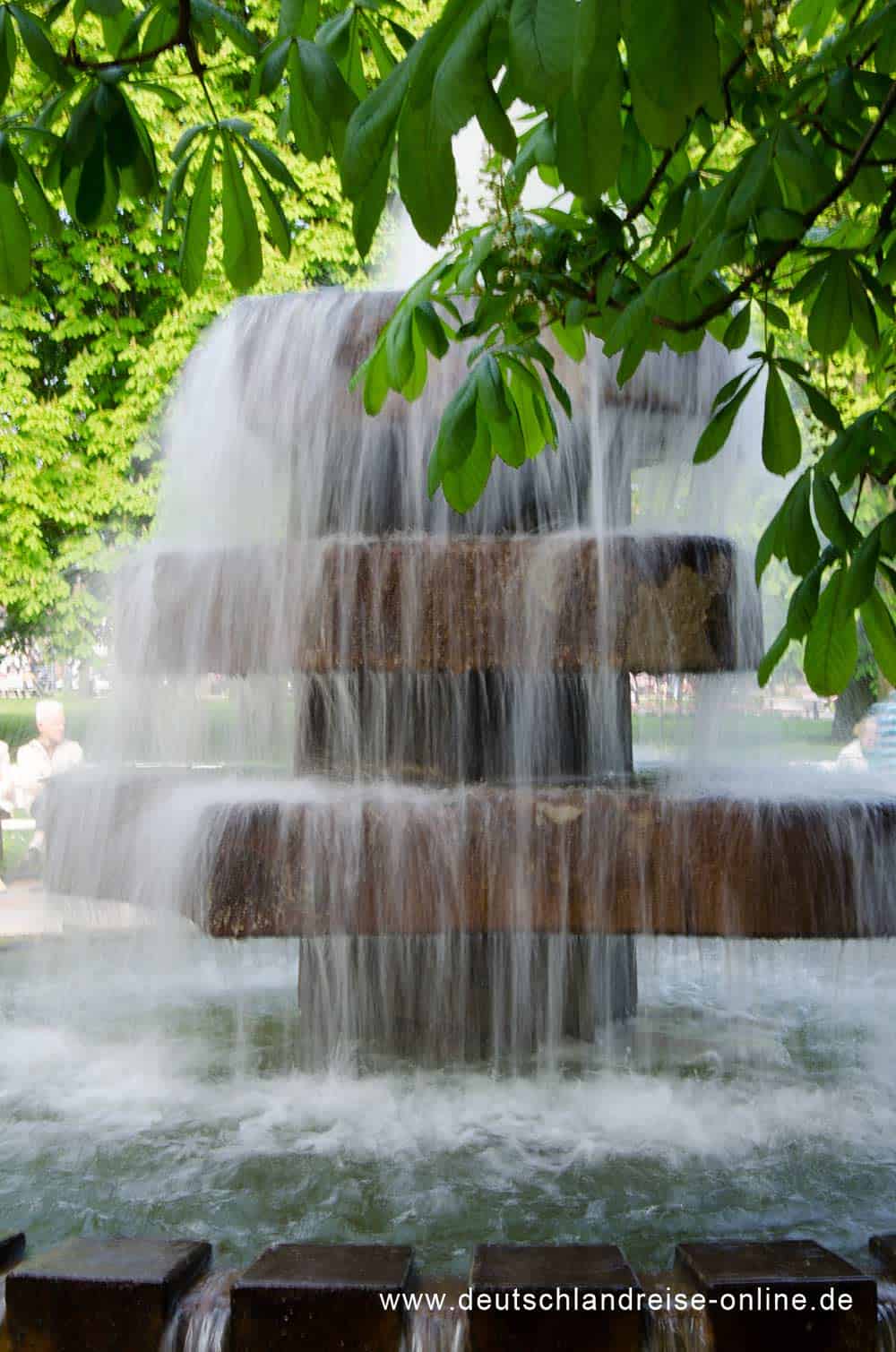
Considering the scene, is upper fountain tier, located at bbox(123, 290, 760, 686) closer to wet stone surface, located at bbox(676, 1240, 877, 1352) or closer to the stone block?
the stone block

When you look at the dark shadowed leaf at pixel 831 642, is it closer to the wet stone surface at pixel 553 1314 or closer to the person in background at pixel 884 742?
the wet stone surface at pixel 553 1314

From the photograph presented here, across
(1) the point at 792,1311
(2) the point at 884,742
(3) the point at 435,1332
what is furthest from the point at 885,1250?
(2) the point at 884,742

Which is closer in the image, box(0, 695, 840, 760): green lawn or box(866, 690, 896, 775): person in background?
box(0, 695, 840, 760): green lawn

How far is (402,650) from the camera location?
4.88 metres

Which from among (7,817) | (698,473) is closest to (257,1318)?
(698,473)

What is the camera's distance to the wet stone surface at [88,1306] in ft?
9.34

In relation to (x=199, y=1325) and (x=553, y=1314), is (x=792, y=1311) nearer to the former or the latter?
(x=553, y=1314)

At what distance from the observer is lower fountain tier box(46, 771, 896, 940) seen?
4.31 m

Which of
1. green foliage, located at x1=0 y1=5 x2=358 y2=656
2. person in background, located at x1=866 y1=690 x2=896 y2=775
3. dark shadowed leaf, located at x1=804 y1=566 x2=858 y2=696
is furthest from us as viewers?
green foliage, located at x1=0 y1=5 x2=358 y2=656

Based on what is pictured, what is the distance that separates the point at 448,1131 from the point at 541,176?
337 centimetres

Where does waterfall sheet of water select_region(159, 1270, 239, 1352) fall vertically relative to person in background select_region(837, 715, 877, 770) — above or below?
below

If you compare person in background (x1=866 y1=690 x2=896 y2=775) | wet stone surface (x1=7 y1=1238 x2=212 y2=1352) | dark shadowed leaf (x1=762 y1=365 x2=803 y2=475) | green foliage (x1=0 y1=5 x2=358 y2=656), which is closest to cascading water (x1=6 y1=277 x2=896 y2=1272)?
wet stone surface (x1=7 y1=1238 x2=212 y2=1352)

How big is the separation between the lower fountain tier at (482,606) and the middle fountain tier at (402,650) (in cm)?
1

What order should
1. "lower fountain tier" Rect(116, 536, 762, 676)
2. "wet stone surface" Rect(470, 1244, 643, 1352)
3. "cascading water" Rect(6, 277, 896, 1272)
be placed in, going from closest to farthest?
"wet stone surface" Rect(470, 1244, 643, 1352) < "cascading water" Rect(6, 277, 896, 1272) < "lower fountain tier" Rect(116, 536, 762, 676)
